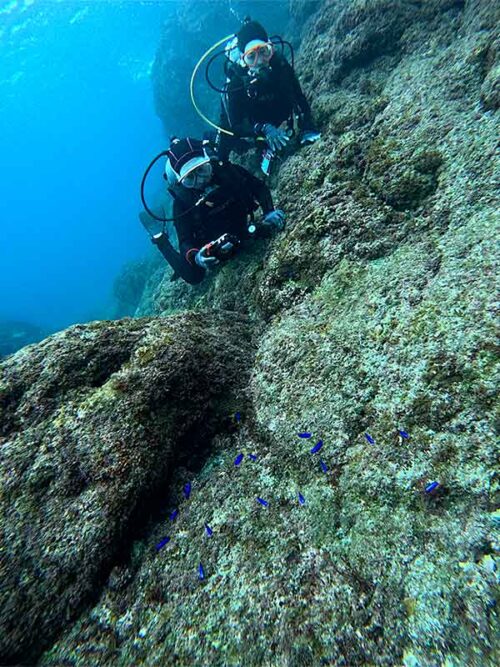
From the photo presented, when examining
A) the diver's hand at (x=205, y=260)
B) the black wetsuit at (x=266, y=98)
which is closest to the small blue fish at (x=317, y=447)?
the diver's hand at (x=205, y=260)

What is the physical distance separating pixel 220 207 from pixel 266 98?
3.45m

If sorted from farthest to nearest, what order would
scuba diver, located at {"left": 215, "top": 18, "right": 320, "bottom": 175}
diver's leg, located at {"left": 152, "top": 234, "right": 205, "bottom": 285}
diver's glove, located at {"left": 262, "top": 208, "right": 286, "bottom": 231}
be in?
scuba diver, located at {"left": 215, "top": 18, "right": 320, "bottom": 175}
diver's leg, located at {"left": 152, "top": 234, "right": 205, "bottom": 285}
diver's glove, located at {"left": 262, "top": 208, "right": 286, "bottom": 231}

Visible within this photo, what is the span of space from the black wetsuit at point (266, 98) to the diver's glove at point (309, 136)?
0.34 meters

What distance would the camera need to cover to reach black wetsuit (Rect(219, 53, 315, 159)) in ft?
22.5

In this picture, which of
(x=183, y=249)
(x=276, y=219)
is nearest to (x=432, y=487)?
(x=276, y=219)

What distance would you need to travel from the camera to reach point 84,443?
2.74 metres

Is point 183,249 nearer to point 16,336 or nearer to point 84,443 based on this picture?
point 84,443

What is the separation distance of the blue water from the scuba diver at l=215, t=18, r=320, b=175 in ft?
94.7

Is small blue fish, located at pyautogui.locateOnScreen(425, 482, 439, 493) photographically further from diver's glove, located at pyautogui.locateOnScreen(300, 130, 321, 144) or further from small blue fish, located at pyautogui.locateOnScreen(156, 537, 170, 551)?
diver's glove, located at pyautogui.locateOnScreen(300, 130, 321, 144)

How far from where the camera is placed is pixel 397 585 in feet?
6.18

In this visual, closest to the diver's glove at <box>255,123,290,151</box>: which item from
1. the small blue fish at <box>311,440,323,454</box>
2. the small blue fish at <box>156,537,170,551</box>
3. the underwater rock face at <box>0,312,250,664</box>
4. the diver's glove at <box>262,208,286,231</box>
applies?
the diver's glove at <box>262,208,286,231</box>

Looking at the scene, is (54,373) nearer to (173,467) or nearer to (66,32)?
(173,467)

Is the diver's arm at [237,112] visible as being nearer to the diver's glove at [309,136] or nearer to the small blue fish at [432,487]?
the diver's glove at [309,136]

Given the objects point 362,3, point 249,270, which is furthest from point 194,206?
point 362,3
